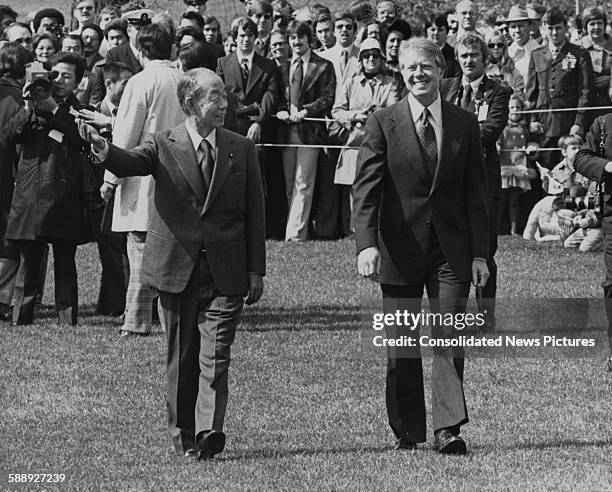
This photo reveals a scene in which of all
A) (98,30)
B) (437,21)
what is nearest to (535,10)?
(437,21)

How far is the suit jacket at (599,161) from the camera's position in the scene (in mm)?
10344

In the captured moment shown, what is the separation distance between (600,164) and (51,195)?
4.57m

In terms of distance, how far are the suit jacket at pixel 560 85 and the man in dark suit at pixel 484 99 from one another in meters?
5.91

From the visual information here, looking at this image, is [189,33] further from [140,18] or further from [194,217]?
[194,217]

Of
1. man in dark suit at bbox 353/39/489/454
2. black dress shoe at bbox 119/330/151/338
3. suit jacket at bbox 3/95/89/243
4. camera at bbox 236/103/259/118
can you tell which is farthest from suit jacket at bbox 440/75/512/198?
camera at bbox 236/103/259/118

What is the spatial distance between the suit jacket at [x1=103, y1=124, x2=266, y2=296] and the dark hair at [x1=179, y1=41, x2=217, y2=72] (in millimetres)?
3258

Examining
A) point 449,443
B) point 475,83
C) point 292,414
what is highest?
point 475,83

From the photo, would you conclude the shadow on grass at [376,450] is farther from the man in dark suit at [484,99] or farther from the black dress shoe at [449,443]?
the man in dark suit at [484,99]

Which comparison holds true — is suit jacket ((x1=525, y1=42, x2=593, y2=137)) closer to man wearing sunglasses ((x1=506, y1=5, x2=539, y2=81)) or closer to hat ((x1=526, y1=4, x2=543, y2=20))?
man wearing sunglasses ((x1=506, y1=5, x2=539, y2=81))

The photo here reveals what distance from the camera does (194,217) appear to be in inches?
314

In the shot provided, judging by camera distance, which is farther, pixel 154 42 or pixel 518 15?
pixel 518 15

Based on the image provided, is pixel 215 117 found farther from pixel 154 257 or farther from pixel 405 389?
pixel 405 389

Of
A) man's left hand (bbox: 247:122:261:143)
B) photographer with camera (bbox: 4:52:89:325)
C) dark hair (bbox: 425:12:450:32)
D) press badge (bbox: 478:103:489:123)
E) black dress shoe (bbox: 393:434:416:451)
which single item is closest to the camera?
black dress shoe (bbox: 393:434:416:451)

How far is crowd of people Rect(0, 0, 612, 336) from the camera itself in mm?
12586
